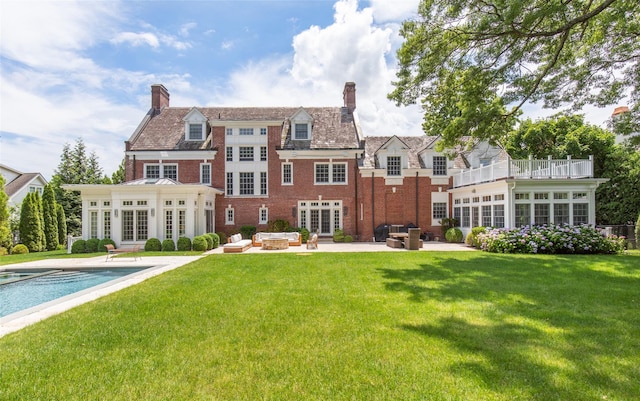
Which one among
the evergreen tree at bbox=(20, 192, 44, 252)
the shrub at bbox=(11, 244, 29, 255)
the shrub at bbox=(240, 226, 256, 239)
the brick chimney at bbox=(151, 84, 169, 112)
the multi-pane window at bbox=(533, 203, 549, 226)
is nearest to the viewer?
the multi-pane window at bbox=(533, 203, 549, 226)

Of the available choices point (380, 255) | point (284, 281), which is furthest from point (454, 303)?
point (380, 255)

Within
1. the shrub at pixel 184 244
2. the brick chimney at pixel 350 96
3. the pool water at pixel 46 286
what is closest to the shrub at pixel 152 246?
the shrub at pixel 184 244

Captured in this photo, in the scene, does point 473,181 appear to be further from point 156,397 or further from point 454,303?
point 156,397

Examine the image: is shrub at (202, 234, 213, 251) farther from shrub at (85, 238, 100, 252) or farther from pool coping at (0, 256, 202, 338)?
shrub at (85, 238, 100, 252)

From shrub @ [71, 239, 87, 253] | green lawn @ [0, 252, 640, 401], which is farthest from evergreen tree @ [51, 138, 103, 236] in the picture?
green lawn @ [0, 252, 640, 401]

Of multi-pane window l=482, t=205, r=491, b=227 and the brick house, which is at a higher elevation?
the brick house

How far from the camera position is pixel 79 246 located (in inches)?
711

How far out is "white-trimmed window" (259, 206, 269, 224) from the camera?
23438 mm

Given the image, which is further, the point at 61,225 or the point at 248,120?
the point at 61,225

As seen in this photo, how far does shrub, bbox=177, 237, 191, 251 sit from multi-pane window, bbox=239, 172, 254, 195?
6236 mm

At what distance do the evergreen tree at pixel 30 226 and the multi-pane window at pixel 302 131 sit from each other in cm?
1811

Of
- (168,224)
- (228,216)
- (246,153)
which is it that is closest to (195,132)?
(246,153)

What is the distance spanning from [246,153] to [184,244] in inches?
321

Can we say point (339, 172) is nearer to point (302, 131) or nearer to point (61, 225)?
point (302, 131)
